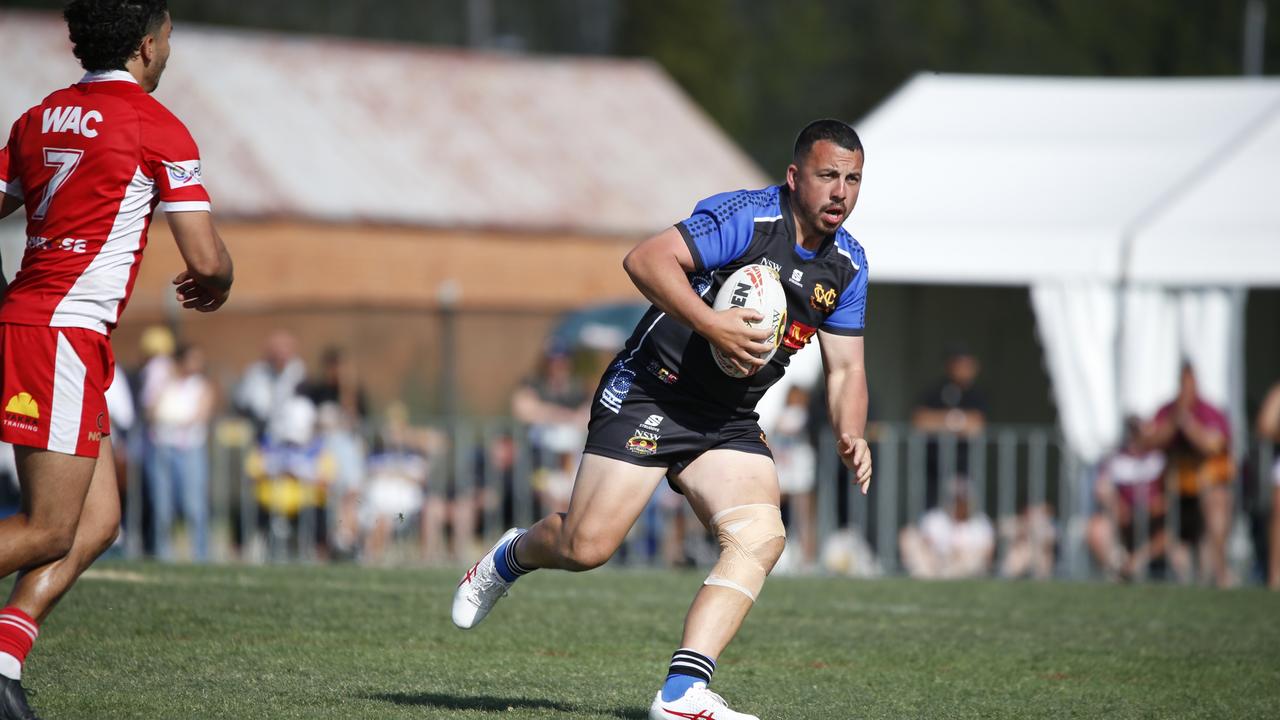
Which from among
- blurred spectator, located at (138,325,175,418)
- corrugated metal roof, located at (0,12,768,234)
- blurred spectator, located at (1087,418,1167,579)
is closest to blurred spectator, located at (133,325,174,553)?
blurred spectator, located at (138,325,175,418)

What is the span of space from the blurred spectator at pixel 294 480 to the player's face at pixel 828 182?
10017 mm

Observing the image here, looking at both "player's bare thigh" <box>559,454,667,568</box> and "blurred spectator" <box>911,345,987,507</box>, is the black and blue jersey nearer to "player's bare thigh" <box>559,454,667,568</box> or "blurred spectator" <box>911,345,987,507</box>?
"player's bare thigh" <box>559,454,667,568</box>

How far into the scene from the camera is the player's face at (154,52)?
Result: 554cm

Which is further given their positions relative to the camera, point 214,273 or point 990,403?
point 990,403

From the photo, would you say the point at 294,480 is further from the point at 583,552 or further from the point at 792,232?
the point at 792,232

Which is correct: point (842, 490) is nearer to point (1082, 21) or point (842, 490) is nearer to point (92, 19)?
point (92, 19)

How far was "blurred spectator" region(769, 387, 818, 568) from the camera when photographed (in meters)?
15.3

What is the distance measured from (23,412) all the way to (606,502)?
2.06m

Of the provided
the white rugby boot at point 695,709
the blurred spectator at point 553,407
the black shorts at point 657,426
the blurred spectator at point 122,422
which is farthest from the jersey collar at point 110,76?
the blurred spectator at point 553,407

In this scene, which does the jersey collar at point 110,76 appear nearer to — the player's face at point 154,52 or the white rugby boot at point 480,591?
the player's face at point 154,52

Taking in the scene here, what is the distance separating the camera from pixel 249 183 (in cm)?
3019

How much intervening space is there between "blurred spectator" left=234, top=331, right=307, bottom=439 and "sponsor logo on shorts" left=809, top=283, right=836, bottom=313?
10034 mm

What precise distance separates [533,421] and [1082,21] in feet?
156

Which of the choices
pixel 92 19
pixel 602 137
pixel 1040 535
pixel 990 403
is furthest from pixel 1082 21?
pixel 92 19
